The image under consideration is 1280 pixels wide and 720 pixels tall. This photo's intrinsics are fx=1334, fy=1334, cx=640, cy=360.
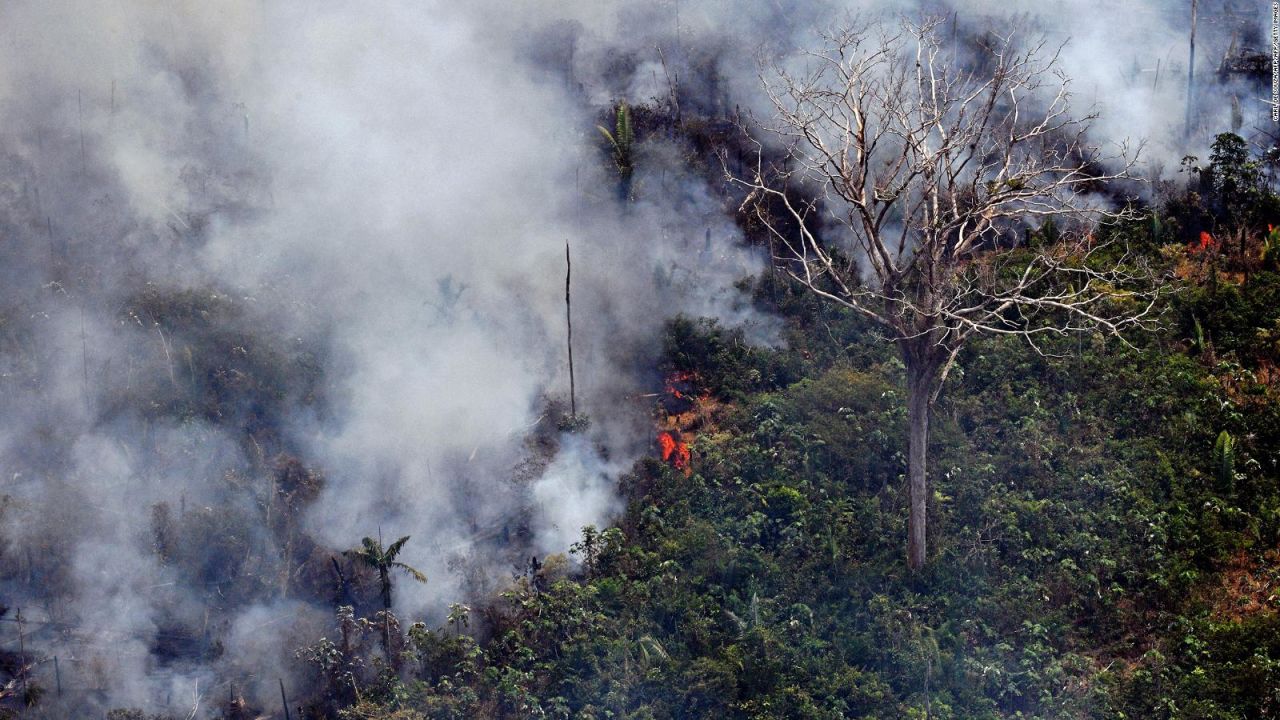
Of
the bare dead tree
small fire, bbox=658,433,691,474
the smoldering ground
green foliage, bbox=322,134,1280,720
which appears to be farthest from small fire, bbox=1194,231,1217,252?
small fire, bbox=658,433,691,474

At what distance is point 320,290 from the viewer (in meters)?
25.8

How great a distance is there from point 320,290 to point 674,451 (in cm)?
777

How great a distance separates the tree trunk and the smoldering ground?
506cm

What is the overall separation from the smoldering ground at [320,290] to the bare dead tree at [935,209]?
135cm

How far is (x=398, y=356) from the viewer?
24.6m

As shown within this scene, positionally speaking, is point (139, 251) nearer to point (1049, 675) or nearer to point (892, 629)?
point (892, 629)

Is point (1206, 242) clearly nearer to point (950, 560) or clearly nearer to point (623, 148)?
point (950, 560)

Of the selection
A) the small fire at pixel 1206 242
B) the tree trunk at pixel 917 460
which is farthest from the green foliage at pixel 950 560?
the small fire at pixel 1206 242

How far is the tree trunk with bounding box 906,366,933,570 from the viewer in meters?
20.0

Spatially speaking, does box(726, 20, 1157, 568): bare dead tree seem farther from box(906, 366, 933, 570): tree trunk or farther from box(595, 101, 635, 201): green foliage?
box(595, 101, 635, 201): green foliage

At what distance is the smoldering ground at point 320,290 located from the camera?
22.0 metres

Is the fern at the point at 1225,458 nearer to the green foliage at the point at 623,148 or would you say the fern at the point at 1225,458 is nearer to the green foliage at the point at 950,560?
the green foliage at the point at 950,560

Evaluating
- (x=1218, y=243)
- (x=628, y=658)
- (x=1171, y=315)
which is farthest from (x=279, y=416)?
(x=1218, y=243)

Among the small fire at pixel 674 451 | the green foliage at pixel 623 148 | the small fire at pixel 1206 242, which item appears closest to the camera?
the small fire at pixel 674 451
